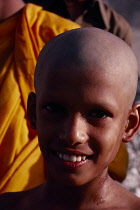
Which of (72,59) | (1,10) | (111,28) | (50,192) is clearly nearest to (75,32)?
(72,59)

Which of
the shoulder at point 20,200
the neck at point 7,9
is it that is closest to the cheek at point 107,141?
the shoulder at point 20,200

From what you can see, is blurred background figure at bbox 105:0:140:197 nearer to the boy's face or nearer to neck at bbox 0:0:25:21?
neck at bbox 0:0:25:21

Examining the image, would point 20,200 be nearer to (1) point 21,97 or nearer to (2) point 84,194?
(2) point 84,194

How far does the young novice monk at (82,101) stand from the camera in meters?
1.49

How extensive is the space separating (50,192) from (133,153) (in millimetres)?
1878

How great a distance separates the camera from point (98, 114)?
5.00 feet

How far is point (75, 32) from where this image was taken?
1.58 metres

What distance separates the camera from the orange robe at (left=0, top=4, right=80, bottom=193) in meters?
2.58

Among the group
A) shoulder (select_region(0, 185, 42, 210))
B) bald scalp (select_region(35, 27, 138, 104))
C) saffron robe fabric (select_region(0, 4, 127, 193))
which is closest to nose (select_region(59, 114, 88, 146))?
bald scalp (select_region(35, 27, 138, 104))

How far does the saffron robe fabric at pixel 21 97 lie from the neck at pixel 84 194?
0.84m

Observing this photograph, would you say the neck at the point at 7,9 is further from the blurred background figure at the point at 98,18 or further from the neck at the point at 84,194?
the neck at the point at 84,194

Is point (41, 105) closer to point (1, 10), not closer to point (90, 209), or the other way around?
point (90, 209)

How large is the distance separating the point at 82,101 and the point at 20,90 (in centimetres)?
140

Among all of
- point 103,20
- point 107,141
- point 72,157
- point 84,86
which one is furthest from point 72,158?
point 103,20
